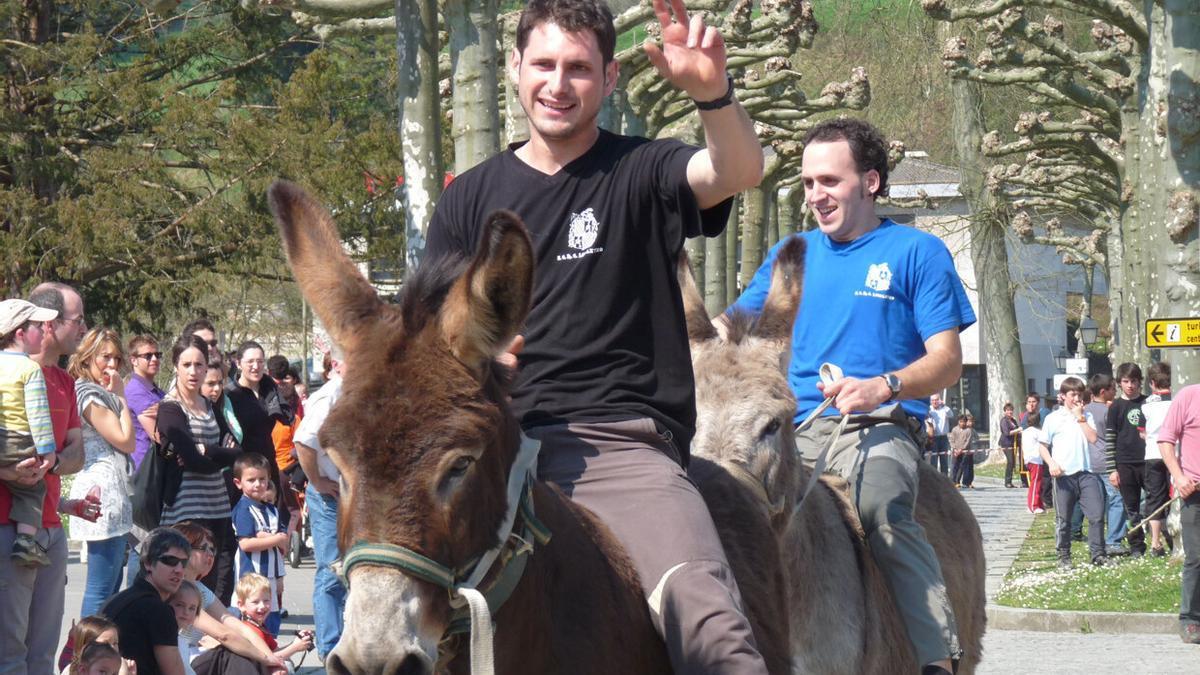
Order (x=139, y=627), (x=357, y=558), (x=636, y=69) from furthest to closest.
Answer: (x=636, y=69), (x=139, y=627), (x=357, y=558)

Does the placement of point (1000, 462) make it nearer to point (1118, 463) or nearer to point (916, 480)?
point (1118, 463)

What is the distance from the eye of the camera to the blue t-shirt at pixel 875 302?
6238 mm

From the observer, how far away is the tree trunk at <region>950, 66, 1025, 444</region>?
128 ft

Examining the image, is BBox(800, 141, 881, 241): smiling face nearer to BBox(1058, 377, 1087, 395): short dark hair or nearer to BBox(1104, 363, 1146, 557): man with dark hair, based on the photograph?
BBox(1104, 363, 1146, 557): man with dark hair

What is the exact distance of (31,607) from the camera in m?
8.45

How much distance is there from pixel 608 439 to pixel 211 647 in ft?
17.7

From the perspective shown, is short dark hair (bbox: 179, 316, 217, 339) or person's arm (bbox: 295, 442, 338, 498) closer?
person's arm (bbox: 295, 442, 338, 498)

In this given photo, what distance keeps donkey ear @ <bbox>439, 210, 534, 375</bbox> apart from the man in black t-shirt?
644 mm

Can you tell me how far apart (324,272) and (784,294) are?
273 centimetres

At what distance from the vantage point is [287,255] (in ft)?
11.1

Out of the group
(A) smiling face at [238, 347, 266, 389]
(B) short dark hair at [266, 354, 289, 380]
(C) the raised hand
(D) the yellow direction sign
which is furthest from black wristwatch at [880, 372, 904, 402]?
(D) the yellow direction sign

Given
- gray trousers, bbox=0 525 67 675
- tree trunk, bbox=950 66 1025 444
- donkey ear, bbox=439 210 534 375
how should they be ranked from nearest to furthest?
donkey ear, bbox=439 210 534 375 < gray trousers, bbox=0 525 67 675 < tree trunk, bbox=950 66 1025 444

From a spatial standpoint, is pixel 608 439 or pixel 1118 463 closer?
pixel 608 439

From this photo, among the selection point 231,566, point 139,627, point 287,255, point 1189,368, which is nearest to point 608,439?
point 287,255
